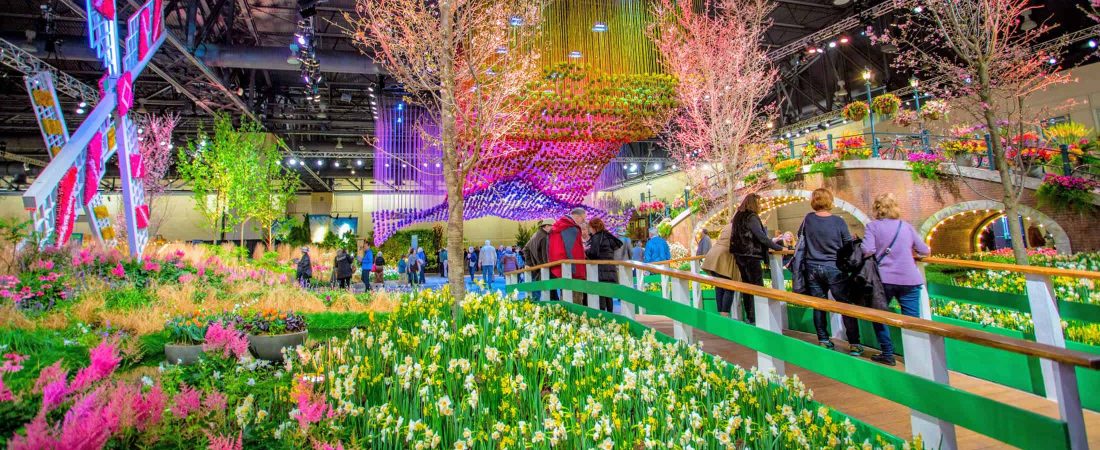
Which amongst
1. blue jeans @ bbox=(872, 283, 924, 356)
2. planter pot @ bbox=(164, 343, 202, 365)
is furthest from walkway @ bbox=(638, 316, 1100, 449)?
planter pot @ bbox=(164, 343, 202, 365)

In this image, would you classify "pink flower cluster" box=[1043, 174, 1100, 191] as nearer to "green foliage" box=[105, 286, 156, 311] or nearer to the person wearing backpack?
the person wearing backpack

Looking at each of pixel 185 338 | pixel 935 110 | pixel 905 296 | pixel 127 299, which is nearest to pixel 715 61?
pixel 935 110

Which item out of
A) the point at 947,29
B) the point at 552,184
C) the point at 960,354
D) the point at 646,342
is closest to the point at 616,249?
the point at 646,342

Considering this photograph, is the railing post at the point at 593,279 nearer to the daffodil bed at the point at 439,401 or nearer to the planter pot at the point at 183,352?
the daffodil bed at the point at 439,401

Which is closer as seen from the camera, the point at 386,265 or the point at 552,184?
the point at 552,184

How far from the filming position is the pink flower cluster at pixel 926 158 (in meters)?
11.1

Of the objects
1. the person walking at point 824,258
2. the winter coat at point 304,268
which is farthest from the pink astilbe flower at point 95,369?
the winter coat at point 304,268

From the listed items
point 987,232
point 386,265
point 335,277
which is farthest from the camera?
point 386,265

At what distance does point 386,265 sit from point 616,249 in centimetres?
1668

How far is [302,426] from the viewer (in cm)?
192

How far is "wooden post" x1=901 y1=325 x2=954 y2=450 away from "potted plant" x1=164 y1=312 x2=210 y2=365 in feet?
14.9

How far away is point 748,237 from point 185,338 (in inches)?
193

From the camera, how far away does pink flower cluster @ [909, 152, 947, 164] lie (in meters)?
11.1

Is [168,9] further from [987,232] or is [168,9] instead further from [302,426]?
[987,232]
